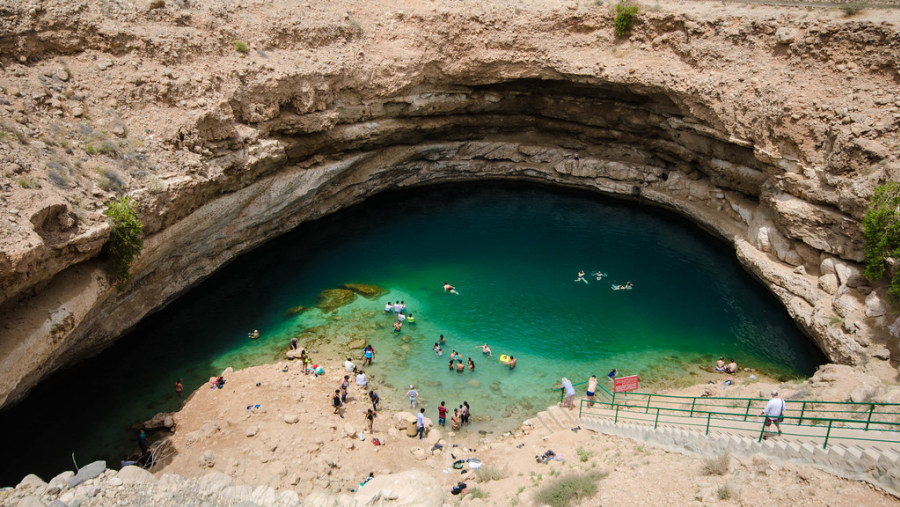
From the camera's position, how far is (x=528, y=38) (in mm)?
31000

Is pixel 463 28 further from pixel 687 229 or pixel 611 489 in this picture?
pixel 611 489

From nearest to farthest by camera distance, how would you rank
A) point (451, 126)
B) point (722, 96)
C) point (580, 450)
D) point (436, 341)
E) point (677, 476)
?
1. point (677, 476)
2. point (580, 450)
3. point (436, 341)
4. point (722, 96)
5. point (451, 126)

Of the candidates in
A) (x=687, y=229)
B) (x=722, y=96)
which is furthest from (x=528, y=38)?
(x=687, y=229)

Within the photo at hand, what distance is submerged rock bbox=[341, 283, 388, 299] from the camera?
27.4 metres

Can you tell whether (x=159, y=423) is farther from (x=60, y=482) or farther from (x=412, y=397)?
(x=412, y=397)

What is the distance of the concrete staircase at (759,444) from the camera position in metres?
10.7

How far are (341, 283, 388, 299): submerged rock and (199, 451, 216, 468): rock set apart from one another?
11.3m

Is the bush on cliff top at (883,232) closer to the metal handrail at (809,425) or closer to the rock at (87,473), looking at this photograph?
the metal handrail at (809,425)

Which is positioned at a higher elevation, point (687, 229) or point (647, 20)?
point (647, 20)

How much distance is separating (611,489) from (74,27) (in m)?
24.3

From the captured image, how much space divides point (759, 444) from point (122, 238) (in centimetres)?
1856

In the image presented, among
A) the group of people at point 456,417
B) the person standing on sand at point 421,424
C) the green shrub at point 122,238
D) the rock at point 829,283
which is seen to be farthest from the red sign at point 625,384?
the green shrub at point 122,238

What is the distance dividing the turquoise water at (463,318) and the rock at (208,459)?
3.41 meters

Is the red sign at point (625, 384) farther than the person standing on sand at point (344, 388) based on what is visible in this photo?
No
